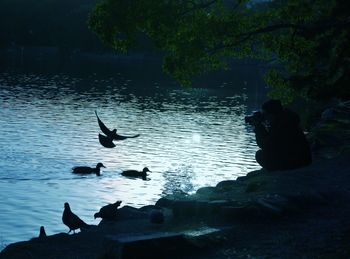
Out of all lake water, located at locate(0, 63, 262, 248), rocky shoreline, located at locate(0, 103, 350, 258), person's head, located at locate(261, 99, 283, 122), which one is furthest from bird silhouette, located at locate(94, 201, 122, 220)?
person's head, located at locate(261, 99, 283, 122)

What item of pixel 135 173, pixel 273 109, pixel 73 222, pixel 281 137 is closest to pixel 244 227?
pixel 281 137

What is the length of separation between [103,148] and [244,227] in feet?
117

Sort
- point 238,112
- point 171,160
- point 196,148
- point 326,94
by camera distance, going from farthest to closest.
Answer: point 238,112 < point 196,148 < point 171,160 < point 326,94

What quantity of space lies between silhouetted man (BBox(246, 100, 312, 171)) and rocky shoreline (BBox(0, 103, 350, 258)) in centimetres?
56

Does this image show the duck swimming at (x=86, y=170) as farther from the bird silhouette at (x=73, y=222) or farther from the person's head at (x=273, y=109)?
the person's head at (x=273, y=109)

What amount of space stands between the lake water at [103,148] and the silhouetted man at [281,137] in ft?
33.5

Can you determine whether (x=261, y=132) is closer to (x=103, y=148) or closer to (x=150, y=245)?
(x=150, y=245)

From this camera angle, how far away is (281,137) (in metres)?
18.2

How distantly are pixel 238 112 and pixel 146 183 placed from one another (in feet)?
153

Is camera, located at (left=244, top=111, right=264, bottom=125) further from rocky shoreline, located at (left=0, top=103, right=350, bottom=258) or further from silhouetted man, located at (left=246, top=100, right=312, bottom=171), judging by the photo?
rocky shoreline, located at (left=0, top=103, right=350, bottom=258)

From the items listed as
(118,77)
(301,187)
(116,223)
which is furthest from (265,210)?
(118,77)

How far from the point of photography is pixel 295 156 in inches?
724

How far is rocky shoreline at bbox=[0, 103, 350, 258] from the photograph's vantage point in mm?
12891

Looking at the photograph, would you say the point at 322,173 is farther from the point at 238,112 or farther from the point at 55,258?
the point at 238,112
